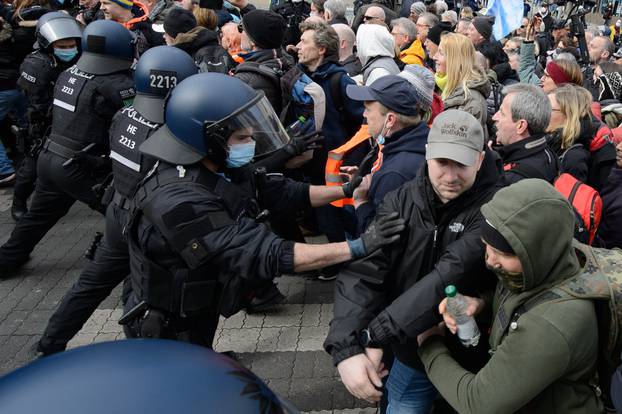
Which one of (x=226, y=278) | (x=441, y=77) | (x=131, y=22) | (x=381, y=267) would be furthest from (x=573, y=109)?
(x=131, y=22)

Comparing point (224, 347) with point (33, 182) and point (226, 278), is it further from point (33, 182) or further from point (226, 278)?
point (33, 182)

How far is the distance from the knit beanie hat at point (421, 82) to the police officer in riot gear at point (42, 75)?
134 inches

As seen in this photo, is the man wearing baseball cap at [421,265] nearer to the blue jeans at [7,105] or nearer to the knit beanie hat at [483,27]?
the knit beanie hat at [483,27]

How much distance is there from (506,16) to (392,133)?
543cm

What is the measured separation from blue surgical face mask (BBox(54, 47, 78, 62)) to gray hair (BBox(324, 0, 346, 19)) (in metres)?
3.46

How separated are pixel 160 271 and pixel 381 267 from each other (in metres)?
1.06

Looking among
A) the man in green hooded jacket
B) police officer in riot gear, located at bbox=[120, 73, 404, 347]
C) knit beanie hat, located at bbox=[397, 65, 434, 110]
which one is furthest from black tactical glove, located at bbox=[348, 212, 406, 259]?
knit beanie hat, located at bbox=[397, 65, 434, 110]

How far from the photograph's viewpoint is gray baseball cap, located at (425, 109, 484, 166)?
2456mm

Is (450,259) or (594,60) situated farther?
(594,60)

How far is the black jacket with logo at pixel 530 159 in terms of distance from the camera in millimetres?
3363

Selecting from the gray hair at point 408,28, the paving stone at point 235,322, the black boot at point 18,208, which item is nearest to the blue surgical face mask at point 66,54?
the black boot at point 18,208

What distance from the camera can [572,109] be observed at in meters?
4.12

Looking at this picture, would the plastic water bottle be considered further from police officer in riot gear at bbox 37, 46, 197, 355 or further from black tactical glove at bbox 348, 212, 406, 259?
police officer in riot gear at bbox 37, 46, 197, 355

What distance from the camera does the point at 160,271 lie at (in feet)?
9.36
